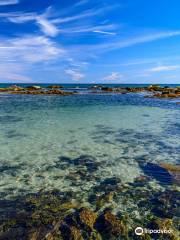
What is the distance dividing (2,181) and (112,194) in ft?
15.3

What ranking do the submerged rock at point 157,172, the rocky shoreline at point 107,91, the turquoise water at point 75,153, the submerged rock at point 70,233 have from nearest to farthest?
1. the submerged rock at point 70,233
2. the turquoise water at point 75,153
3. the submerged rock at point 157,172
4. the rocky shoreline at point 107,91

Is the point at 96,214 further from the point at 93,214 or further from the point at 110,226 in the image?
the point at 110,226

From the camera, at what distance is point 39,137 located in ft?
59.7

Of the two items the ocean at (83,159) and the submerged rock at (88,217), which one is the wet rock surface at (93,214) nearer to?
the submerged rock at (88,217)

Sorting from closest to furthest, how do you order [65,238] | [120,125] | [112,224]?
[65,238] < [112,224] < [120,125]

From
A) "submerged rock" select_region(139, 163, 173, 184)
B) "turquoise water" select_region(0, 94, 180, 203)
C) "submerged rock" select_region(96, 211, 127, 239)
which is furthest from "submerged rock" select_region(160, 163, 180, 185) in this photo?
"submerged rock" select_region(96, 211, 127, 239)

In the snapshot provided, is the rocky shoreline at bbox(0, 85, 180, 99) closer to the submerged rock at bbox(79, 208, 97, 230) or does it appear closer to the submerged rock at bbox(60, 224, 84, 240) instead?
the submerged rock at bbox(79, 208, 97, 230)

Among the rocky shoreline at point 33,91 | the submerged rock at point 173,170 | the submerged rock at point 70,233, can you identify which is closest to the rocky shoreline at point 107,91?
the rocky shoreline at point 33,91

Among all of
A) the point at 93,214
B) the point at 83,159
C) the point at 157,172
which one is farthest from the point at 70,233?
the point at 83,159

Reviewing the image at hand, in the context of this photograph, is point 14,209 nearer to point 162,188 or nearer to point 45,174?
point 45,174

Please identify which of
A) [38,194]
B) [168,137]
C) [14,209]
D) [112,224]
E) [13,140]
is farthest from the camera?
[168,137]

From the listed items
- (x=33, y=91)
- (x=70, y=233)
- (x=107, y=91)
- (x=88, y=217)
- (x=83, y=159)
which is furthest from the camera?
(x=107, y=91)

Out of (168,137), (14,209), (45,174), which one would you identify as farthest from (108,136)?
(14,209)

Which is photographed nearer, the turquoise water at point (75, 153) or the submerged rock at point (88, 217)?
the submerged rock at point (88, 217)
